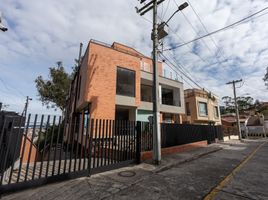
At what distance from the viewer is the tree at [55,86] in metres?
24.8

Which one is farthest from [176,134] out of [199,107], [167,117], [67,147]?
[199,107]

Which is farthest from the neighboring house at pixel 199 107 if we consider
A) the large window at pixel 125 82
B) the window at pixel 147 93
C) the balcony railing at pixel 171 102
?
the large window at pixel 125 82

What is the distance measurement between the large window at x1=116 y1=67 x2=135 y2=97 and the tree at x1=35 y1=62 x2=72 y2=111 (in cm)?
1517

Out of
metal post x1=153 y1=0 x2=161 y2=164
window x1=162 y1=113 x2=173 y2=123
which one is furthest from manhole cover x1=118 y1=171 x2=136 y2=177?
window x1=162 y1=113 x2=173 y2=123

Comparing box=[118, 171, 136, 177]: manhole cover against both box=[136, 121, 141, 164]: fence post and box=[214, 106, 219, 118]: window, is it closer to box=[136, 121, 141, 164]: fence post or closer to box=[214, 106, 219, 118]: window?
box=[136, 121, 141, 164]: fence post

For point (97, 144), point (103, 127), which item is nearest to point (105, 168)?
point (97, 144)

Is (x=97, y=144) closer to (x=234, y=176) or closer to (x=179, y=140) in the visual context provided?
(x=234, y=176)

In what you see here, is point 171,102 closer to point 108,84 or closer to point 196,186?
point 108,84

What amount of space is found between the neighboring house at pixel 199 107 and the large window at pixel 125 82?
1765cm

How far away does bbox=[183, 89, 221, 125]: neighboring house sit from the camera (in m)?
28.3

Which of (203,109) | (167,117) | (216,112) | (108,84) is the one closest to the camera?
(108,84)

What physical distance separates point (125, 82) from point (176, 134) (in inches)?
243

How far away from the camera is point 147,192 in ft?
14.3

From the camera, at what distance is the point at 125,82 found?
13953 millimetres
